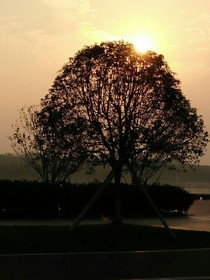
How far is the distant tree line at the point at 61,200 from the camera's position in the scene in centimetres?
2291

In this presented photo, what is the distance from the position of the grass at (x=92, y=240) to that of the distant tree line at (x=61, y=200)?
807 centimetres

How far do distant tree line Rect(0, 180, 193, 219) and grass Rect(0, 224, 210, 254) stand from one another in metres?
8.07

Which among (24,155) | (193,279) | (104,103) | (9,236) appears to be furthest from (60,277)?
(24,155)

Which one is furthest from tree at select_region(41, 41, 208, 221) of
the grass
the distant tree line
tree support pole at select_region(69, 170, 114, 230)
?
the distant tree line

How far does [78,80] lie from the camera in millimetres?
17891

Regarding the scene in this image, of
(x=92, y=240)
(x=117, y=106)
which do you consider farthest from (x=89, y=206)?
(x=117, y=106)

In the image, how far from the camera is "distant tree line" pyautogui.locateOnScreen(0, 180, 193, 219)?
75.2 feet

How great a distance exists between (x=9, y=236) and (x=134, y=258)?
353 cm

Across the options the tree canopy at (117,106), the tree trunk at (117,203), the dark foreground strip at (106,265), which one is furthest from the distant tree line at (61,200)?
the dark foreground strip at (106,265)

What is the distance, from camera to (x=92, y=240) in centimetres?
1293

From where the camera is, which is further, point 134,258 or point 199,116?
point 199,116

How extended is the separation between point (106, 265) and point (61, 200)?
13649 millimetres

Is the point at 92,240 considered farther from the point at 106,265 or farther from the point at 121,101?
the point at 121,101

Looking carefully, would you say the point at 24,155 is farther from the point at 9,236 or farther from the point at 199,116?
the point at 9,236
